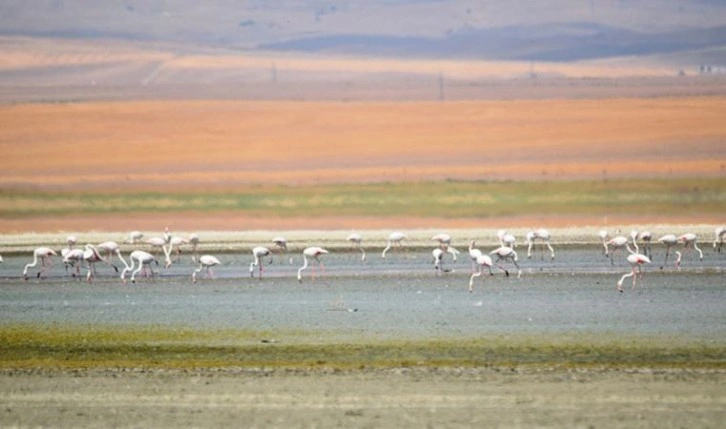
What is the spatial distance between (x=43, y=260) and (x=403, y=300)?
31.8ft

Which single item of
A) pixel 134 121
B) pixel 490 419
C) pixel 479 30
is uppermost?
pixel 479 30

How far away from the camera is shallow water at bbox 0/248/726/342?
Answer: 20.8 meters

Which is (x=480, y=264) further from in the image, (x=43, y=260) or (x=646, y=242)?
(x=43, y=260)

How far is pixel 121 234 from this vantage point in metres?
39.8

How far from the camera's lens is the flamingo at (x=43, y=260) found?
2955 centimetres

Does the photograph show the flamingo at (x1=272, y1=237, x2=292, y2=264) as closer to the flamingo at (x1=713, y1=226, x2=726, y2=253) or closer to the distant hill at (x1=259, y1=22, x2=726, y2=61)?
the flamingo at (x1=713, y1=226, x2=726, y2=253)

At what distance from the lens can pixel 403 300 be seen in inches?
942

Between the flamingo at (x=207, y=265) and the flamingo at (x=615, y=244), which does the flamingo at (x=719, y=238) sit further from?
the flamingo at (x=207, y=265)

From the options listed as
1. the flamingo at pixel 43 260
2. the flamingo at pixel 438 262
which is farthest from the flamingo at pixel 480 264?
the flamingo at pixel 43 260

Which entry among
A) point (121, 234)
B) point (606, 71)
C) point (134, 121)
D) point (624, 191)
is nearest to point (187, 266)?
point (121, 234)

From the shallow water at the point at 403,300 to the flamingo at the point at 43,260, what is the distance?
28cm

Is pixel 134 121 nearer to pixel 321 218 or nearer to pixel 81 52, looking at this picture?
pixel 321 218

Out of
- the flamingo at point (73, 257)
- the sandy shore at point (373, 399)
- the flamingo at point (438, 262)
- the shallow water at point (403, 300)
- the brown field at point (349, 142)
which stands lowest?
the sandy shore at point (373, 399)

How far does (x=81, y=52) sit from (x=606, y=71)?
116ft
